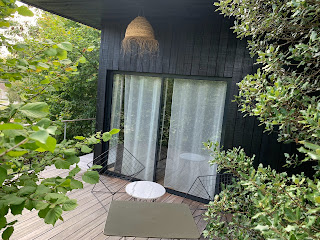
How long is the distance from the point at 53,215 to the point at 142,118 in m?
3.39

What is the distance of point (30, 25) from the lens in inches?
292

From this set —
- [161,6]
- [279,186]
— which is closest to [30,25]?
[161,6]

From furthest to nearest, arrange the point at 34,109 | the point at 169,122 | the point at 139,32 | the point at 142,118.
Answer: the point at 142,118
the point at 169,122
the point at 139,32
the point at 34,109

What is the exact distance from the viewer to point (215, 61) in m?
3.29

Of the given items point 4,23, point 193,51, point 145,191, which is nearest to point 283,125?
point 4,23

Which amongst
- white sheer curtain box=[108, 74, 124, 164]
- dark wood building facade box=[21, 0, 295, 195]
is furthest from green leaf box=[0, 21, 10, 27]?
white sheer curtain box=[108, 74, 124, 164]

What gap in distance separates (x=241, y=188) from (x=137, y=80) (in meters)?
2.84

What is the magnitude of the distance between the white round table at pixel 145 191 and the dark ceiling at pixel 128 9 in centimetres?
246

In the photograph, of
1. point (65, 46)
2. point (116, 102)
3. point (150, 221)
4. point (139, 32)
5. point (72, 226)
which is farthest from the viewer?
point (116, 102)

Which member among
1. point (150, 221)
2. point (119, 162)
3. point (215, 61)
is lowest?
point (119, 162)

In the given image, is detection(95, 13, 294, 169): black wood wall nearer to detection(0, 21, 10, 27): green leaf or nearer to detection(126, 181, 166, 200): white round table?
detection(126, 181, 166, 200): white round table

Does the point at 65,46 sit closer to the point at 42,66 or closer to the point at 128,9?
the point at 42,66

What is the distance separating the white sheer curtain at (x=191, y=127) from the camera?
3.40m

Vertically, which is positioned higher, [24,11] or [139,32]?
[139,32]
